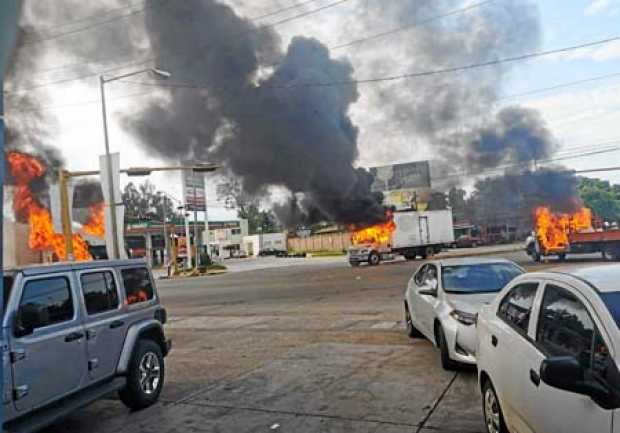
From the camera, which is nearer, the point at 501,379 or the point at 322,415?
the point at 501,379

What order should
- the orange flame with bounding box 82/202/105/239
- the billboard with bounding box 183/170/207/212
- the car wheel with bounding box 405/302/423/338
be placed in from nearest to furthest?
1. the car wheel with bounding box 405/302/423/338
2. the orange flame with bounding box 82/202/105/239
3. the billboard with bounding box 183/170/207/212

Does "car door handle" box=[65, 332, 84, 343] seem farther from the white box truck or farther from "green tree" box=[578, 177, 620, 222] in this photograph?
"green tree" box=[578, 177, 620, 222]

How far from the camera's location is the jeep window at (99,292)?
16.8ft

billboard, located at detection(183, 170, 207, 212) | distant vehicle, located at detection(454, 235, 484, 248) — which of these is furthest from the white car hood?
distant vehicle, located at detection(454, 235, 484, 248)

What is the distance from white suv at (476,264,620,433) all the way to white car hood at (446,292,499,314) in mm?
2307

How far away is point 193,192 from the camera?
4500 cm

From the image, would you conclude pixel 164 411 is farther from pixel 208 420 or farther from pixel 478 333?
pixel 478 333

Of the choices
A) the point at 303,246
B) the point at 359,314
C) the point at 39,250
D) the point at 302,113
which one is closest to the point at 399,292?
the point at 359,314

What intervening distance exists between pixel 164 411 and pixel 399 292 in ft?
38.2

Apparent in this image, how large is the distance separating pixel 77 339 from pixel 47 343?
38 centimetres

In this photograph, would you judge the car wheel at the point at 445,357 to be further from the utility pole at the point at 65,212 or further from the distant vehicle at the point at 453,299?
the utility pole at the point at 65,212

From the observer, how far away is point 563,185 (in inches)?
1451

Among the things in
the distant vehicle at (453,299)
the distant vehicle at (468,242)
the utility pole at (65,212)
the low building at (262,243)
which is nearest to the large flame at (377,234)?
the utility pole at (65,212)

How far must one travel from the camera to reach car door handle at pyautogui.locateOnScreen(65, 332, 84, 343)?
467cm
